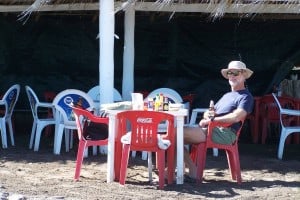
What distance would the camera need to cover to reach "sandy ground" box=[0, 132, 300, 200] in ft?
18.6

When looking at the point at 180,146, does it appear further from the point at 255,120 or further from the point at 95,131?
the point at 255,120

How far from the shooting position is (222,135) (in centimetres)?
617

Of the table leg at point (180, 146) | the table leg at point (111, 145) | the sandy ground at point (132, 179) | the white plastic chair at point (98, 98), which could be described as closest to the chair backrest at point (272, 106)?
the sandy ground at point (132, 179)

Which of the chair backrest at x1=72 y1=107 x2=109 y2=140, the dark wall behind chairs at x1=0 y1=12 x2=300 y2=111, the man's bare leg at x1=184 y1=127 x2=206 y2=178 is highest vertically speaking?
the dark wall behind chairs at x1=0 y1=12 x2=300 y2=111

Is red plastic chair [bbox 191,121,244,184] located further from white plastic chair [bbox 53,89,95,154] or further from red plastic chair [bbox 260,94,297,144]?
red plastic chair [bbox 260,94,297,144]

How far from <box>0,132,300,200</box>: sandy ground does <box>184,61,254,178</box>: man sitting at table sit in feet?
1.42

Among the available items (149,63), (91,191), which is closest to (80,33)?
(149,63)

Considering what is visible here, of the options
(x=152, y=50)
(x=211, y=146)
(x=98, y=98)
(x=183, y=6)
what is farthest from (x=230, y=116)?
(x=152, y=50)

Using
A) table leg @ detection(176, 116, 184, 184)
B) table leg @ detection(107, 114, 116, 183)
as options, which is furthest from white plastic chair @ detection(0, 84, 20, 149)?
table leg @ detection(176, 116, 184, 184)

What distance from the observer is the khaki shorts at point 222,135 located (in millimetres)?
6168

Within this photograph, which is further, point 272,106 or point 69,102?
point 272,106

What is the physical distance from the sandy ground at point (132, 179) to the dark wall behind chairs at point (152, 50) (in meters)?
2.25

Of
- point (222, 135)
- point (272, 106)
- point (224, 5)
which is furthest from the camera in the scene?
point (272, 106)

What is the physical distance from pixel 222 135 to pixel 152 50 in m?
4.17
